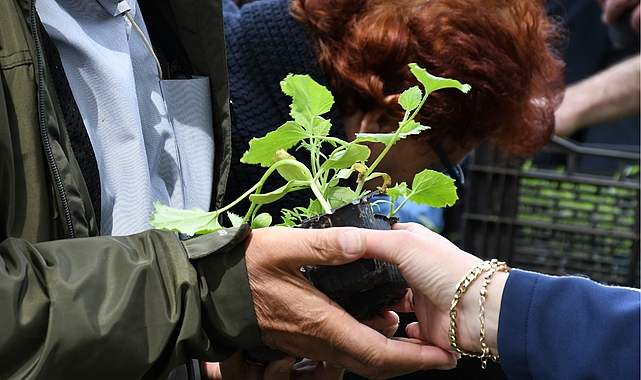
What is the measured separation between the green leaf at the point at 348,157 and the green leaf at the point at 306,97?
63 mm

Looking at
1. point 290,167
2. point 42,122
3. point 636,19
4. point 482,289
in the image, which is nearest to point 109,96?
point 42,122

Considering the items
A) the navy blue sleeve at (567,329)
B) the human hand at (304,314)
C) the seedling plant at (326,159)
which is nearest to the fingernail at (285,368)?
the human hand at (304,314)

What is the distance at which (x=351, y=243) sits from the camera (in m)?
0.87

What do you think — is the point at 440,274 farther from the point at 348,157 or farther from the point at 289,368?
the point at 289,368

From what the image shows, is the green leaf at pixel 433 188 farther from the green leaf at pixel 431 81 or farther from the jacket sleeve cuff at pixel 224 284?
the jacket sleeve cuff at pixel 224 284

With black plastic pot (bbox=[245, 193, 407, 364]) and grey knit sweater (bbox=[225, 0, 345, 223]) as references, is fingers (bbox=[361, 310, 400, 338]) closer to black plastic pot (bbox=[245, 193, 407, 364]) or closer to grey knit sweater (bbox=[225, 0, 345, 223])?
black plastic pot (bbox=[245, 193, 407, 364])

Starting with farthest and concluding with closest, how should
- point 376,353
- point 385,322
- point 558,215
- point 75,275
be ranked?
point 558,215, point 385,322, point 376,353, point 75,275

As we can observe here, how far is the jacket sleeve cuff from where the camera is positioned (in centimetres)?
90

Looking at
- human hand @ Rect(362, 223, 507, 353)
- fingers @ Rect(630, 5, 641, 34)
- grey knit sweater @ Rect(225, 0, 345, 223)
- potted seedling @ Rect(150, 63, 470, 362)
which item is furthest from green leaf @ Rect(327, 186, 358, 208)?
fingers @ Rect(630, 5, 641, 34)

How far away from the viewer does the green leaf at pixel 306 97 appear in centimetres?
99

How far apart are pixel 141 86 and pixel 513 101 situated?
75cm

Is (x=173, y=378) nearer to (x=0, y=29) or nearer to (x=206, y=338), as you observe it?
(x=206, y=338)

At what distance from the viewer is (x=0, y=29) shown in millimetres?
857

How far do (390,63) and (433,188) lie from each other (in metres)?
0.43
